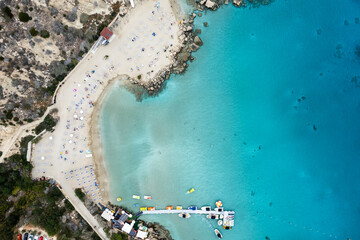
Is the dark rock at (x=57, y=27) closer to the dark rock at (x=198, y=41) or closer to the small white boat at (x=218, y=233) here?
the dark rock at (x=198, y=41)

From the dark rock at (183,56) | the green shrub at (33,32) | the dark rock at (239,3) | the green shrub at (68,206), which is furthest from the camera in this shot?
the dark rock at (239,3)

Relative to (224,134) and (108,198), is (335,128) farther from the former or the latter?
(108,198)

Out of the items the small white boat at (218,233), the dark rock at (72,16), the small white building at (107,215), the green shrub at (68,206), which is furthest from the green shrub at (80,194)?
the dark rock at (72,16)

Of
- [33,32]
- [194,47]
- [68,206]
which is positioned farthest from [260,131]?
[33,32]

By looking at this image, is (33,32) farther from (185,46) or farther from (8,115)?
(185,46)

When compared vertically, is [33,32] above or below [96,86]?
above

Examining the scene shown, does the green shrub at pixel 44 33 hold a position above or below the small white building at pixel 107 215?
above
